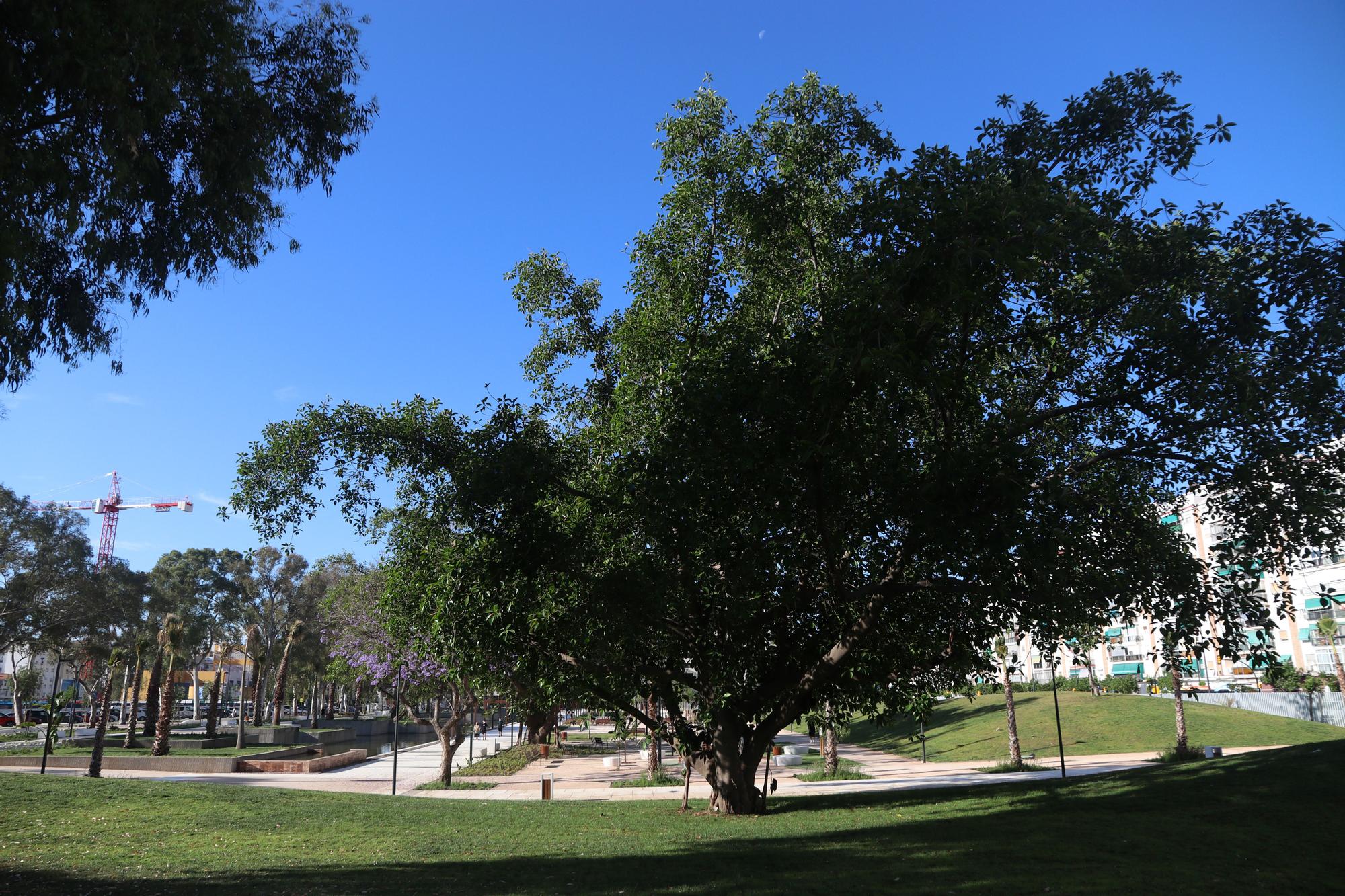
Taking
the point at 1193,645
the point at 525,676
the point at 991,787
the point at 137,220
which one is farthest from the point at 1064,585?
the point at 137,220

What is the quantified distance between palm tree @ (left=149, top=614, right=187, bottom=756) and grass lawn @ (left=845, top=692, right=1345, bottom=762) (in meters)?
30.5

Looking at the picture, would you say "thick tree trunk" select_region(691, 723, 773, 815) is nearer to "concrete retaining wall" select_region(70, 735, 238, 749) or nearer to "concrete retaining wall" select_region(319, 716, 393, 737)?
"concrete retaining wall" select_region(70, 735, 238, 749)

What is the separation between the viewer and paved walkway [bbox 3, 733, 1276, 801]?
81.7ft

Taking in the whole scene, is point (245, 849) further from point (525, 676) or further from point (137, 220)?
point (137, 220)

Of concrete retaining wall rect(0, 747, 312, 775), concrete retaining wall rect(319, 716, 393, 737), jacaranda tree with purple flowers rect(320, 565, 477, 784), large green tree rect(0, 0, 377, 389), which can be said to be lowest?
concrete retaining wall rect(319, 716, 393, 737)

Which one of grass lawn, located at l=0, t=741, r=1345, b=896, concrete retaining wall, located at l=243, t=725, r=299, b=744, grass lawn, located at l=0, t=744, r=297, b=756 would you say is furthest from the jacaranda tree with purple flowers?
concrete retaining wall, located at l=243, t=725, r=299, b=744

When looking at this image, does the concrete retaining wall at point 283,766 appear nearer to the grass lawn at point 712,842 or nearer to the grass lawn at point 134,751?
the grass lawn at point 134,751

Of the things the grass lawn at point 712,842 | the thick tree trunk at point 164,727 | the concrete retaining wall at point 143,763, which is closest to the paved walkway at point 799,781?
the grass lawn at point 712,842

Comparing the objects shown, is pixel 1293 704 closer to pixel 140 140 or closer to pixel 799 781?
pixel 799 781

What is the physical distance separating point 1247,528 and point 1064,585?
2.41m

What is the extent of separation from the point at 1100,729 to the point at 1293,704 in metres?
9.92

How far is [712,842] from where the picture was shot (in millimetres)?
13070

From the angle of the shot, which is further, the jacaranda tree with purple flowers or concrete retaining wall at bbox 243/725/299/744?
concrete retaining wall at bbox 243/725/299/744

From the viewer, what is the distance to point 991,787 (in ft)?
67.8
